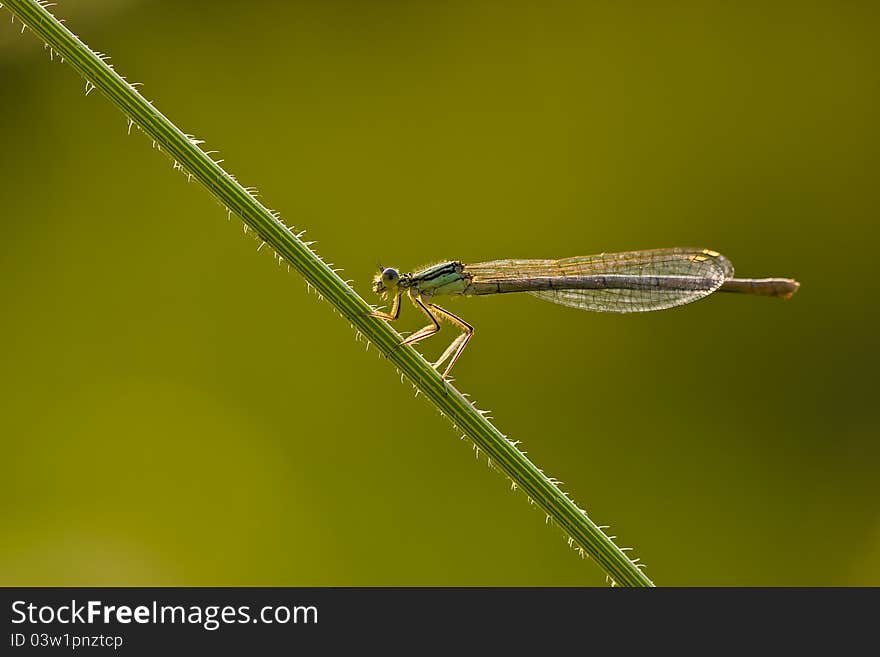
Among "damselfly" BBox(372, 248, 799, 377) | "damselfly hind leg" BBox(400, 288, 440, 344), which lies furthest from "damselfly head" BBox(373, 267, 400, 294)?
"damselfly hind leg" BBox(400, 288, 440, 344)

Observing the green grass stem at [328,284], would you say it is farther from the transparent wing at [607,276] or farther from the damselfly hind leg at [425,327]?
the transparent wing at [607,276]

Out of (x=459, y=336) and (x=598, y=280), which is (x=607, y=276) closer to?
(x=598, y=280)

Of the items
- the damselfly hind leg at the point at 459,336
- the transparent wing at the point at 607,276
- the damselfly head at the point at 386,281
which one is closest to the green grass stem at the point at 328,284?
the damselfly hind leg at the point at 459,336

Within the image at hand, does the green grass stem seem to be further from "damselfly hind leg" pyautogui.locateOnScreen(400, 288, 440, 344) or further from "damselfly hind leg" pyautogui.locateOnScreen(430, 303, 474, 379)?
"damselfly hind leg" pyautogui.locateOnScreen(430, 303, 474, 379)

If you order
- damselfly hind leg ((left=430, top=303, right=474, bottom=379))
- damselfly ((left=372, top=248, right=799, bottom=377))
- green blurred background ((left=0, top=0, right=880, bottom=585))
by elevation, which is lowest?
damselfly hind leg ((left=430, top=303, right=474, bottom=379))

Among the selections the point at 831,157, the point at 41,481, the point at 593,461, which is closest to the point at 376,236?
the point at 593,461

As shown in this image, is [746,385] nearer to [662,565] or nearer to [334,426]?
[662,565]

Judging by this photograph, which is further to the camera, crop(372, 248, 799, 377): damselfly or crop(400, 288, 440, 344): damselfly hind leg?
crop(372, 248, 799, 377): damselfly

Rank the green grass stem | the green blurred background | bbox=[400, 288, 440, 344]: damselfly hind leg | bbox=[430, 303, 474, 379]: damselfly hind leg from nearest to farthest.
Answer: the green grass stem
bbox=[400, 288, 440, 344]: damselfly hind leg
bbox=[430, 303, 474, 379]: damselfly hind leg
the green blurred background
